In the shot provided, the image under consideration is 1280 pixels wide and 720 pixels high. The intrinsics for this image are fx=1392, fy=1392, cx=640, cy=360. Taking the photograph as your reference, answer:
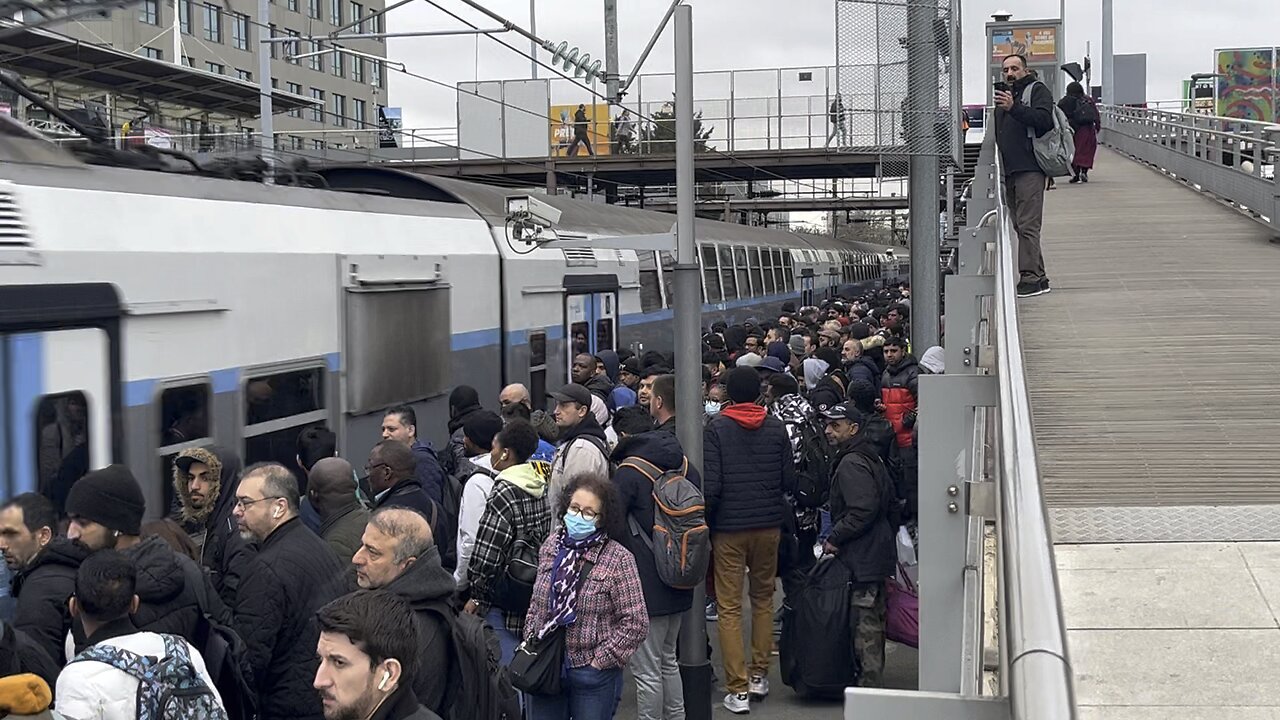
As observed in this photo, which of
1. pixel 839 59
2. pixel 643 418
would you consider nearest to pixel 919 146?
pixel 839 59

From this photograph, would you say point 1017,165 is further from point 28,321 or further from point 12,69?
point 12,69

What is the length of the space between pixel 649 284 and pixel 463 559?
10302 mm

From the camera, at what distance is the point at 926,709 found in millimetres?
2328

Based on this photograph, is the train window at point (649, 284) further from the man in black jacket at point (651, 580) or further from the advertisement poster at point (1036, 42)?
the advertisement poster at point (1036, 42)

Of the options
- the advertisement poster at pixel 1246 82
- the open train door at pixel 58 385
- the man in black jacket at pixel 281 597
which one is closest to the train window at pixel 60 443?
the open train door at pixel 58 385

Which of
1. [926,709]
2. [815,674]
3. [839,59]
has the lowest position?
[815,674]

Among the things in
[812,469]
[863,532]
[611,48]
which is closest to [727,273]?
[611,48]

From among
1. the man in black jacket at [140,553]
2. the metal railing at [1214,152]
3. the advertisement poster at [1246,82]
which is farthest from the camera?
the advertisement poster at [1246,82]

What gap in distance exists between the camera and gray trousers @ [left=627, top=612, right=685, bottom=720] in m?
6.81

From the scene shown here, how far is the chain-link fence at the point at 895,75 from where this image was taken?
11.0 m

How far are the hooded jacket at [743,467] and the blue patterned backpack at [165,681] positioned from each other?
419cm

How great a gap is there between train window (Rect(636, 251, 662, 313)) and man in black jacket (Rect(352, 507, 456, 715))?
11.6 metres

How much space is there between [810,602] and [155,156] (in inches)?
183

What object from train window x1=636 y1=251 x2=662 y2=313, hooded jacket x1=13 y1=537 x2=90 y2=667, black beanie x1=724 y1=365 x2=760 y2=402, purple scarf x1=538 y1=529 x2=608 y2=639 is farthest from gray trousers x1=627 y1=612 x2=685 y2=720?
train window x1=636 y1=251 x2=662 y2=313
